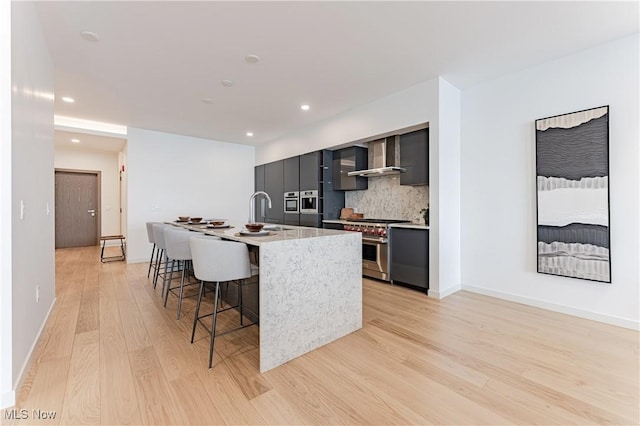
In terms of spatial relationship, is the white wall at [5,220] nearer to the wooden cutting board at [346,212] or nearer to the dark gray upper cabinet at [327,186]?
the dark gray upper cabinet at [327,186]

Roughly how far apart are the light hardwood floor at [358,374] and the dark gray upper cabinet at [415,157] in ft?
5.78

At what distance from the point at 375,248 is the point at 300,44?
278 centimetres

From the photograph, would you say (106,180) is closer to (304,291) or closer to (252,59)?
(252,59)

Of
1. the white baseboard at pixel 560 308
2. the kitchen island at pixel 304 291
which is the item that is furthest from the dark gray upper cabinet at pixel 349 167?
the kitchen island at pixel 304 291

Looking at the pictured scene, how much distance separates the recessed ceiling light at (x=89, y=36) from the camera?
2576mm

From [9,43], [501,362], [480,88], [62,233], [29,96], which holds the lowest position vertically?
[501,362]

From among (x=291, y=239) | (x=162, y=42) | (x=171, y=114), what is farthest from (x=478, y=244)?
(x=171, y=114)

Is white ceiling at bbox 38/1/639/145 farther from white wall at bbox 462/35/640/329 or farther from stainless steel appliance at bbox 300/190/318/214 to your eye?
stainless steel appliance at bbox 300/190/318/214

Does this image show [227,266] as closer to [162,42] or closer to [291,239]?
[291,239]

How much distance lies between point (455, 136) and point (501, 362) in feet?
8.94

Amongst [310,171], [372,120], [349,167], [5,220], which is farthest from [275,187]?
[5,220]

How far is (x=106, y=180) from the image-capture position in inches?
307

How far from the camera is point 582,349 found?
2.23 m

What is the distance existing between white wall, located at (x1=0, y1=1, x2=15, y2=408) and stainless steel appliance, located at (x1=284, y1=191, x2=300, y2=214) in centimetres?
427
